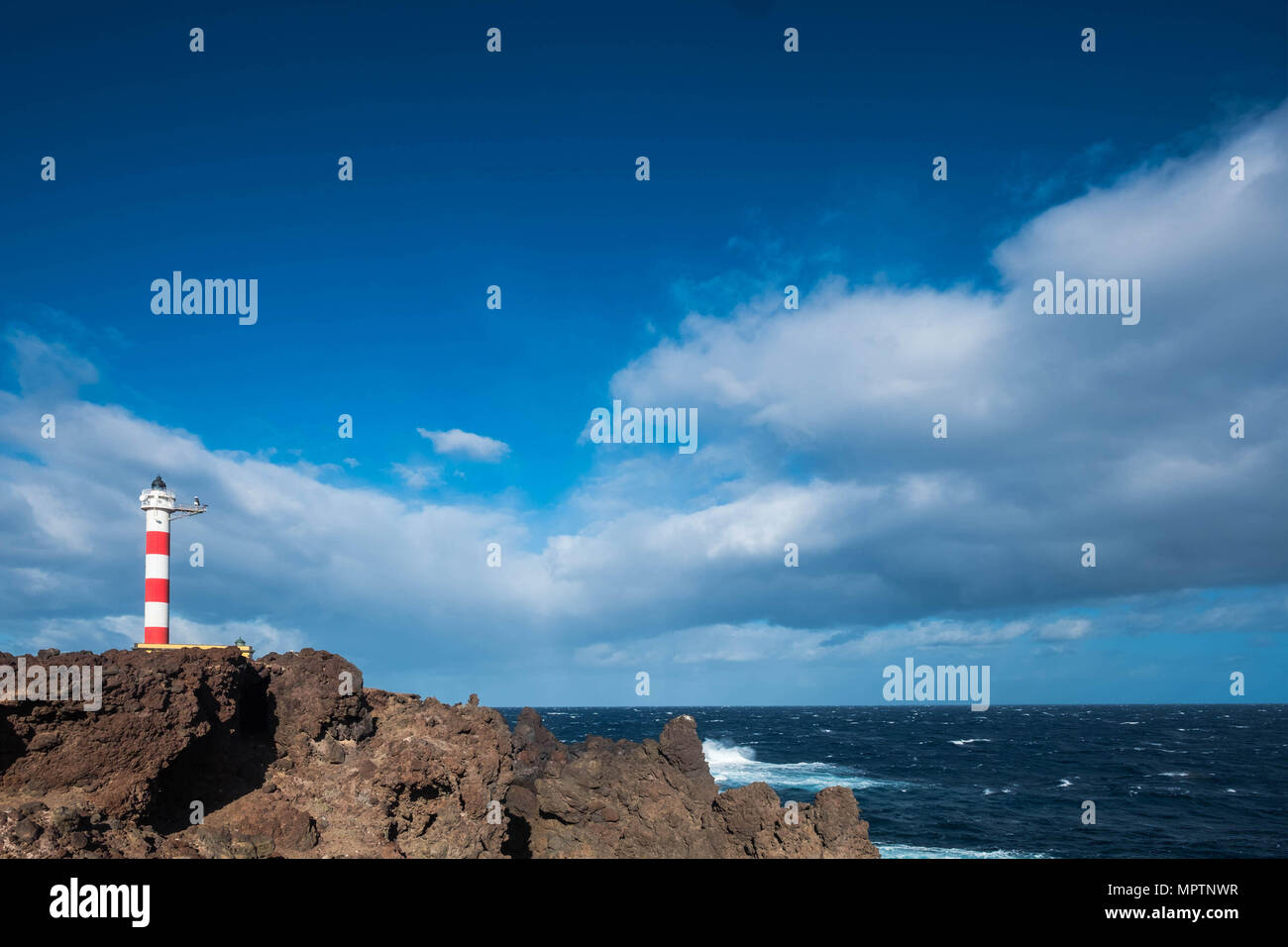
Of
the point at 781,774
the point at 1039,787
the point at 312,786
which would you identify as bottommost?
the point at 1039,787

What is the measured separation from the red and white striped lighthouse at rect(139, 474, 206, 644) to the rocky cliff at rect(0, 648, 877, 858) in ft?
43.5

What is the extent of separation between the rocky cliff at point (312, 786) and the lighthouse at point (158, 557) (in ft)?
43.5

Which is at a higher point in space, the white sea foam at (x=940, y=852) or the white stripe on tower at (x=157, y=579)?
the white stripe on tower at (x=157, y=579)

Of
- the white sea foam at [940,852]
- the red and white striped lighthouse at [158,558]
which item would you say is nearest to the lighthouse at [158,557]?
the red and white striped lighthouse at [158,558]

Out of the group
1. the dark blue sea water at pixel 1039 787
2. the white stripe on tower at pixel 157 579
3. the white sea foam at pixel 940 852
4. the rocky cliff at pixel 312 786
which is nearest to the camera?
the rocky cliff at pixel 312 786

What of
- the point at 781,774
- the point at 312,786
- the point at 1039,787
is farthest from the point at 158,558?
the point at 1039,787

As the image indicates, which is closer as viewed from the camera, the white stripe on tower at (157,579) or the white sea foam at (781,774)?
the white stripe on tower at (157,579)

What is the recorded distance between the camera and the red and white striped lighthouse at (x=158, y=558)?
30062mm

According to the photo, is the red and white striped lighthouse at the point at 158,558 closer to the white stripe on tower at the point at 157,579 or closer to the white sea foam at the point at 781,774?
the white stripe on tower at the point at 157,579

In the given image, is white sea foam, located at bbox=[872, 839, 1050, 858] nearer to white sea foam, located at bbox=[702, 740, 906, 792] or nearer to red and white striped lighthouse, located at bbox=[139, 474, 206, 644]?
white sea foam, located at bbox=[702, 740, 906, 792]

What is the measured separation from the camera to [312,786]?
17.0 meters

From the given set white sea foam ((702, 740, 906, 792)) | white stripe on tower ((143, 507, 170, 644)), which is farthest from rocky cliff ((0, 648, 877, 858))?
white sea foam ((702, 740, 906, 792))

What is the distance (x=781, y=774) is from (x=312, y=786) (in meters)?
52.5

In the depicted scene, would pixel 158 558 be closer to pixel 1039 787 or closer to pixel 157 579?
pixel 157 579
